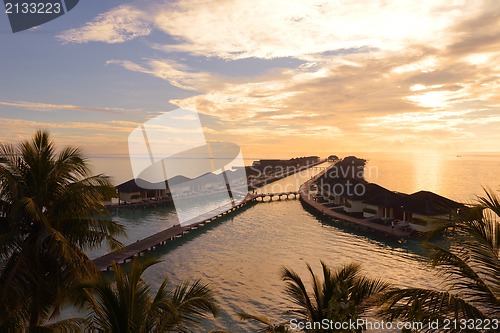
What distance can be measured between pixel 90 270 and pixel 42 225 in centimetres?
116

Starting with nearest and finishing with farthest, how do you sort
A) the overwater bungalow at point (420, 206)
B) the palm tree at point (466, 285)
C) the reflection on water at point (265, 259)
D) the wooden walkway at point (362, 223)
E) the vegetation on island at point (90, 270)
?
1. the palm tree at point (466, 285)
2. the vegetation on island at point (90, 270)
3. the reflection on water at point (265, 259)
4. the wooden walkway at point (362, 223)
5. the overwater bungalow at point (420, 206)

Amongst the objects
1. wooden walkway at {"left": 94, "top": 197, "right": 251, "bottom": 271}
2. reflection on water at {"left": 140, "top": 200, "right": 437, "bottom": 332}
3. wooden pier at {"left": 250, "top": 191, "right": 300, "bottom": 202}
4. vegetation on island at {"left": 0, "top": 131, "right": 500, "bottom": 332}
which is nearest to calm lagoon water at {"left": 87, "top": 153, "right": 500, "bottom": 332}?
reflection on water at {"left": 140, "top": 200, "right": 437, "bottom": 332}

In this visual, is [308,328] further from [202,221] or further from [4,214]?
[202,221]

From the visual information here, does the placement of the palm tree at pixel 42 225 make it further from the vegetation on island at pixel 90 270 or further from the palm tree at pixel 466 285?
the palm tree at pixel 466 285

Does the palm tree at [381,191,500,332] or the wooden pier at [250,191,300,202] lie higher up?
the palm tree at [381,191,500,332]

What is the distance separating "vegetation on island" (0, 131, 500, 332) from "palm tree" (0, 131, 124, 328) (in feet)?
0.05

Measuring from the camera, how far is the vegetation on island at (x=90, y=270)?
416cm

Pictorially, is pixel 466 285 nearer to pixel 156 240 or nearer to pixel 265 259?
pixel 265 259

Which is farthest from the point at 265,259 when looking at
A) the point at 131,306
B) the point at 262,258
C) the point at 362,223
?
the point at 131,306

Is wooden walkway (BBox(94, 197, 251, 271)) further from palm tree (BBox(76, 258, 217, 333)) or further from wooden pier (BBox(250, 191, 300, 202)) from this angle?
wooden pier (BBox(250, 191, 300, 202))

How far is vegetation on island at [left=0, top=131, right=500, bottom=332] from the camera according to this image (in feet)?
13.6

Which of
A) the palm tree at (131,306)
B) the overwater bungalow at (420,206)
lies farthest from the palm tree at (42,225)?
the overwater bungalow at (420,206)

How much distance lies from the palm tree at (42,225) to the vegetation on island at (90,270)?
0.02 m

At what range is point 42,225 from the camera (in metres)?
5.86
